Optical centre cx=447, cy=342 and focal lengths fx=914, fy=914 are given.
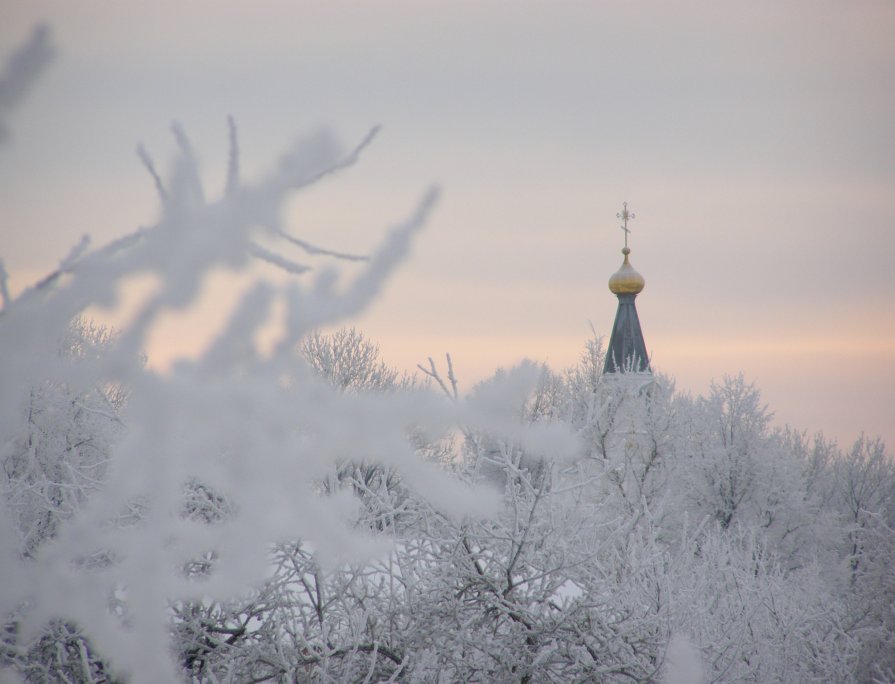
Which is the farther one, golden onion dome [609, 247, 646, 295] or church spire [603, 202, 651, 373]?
golden onion dome [609, 247, 646, 295]

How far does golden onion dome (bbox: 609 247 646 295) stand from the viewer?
40.1 metres

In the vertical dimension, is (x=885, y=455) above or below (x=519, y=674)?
below

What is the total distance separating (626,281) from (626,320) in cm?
210

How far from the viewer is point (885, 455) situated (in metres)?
31.4

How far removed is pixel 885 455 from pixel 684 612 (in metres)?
27.5

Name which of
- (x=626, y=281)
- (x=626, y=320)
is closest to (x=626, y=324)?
(x=626, y=320)

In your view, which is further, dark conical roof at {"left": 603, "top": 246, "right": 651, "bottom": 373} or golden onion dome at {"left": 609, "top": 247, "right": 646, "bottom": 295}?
golden onion dome at {"left": 609, "top": 247, "right": 646, "bottom": 295}

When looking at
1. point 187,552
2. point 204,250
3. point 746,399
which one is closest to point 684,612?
point 187,552

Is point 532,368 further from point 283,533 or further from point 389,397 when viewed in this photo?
point 283,533

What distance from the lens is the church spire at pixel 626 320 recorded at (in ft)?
124

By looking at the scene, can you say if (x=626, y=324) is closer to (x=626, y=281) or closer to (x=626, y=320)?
(x=626, y=320)

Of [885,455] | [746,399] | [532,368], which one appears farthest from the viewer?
[885,455]

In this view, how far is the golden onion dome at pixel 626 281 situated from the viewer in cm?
4009

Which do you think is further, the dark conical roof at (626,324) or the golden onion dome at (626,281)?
the golden onion dome at (626,281)
